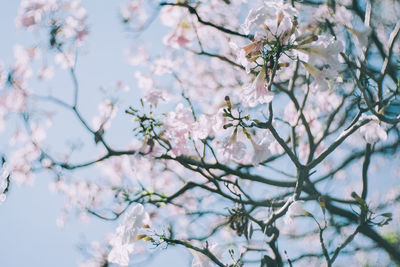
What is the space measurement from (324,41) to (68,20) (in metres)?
3.32

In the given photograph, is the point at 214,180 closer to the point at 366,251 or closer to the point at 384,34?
the point at 366,251

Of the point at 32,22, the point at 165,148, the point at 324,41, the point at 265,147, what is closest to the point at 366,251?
the point at 265,147

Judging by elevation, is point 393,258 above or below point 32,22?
below

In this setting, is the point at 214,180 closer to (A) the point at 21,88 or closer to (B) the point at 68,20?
(B) the point at 68,20

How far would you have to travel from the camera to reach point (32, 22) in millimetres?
4043

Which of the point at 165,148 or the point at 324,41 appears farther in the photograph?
the point at 165,148

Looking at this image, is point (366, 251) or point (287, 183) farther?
point (366, 251)

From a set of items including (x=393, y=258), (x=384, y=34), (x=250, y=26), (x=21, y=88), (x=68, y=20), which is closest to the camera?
(x=250, y=26)

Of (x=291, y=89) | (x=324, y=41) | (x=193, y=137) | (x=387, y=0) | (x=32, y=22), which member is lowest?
(x=193, y=137)

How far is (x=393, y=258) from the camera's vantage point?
3508 mm

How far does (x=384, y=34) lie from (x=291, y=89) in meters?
1.78

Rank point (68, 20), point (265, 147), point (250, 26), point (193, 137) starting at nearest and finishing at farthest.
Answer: point (250, 26) → point (265, 147) → point (193, 137) → point (68, 20)

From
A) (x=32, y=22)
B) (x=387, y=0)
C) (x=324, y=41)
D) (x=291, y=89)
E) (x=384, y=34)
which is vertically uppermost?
(x=387, y=0)

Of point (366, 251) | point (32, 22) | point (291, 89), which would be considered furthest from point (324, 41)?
point (32, 22)
